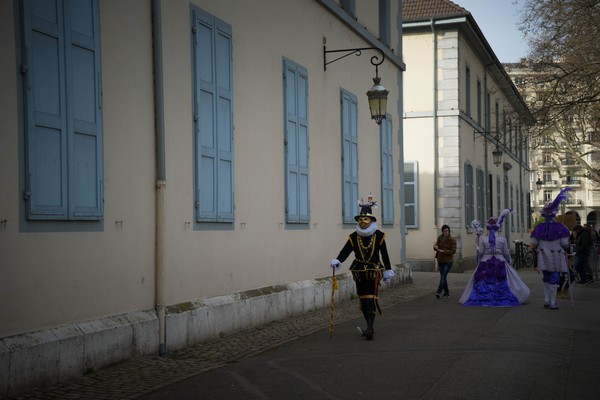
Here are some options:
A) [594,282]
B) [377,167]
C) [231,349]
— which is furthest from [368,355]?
[594,282]

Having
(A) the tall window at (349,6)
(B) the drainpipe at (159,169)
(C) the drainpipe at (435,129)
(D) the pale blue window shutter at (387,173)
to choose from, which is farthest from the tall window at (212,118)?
(C) the drainpipe at (435,129)

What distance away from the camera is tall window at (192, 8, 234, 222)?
11328 mm

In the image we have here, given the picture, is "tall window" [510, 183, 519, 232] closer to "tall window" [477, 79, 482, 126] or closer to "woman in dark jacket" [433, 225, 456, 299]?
"tall window" [477, 79, 482, 126]

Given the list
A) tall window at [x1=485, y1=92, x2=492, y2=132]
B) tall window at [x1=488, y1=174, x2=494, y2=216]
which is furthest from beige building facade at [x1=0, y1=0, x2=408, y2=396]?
tall window at [x1=485, y1=92, x2=492, y2=132]

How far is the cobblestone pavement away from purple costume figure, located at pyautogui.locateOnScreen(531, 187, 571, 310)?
383cm

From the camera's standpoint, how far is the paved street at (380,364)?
7.68 metres

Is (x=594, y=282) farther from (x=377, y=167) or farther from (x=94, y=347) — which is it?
(x=94, y=347)

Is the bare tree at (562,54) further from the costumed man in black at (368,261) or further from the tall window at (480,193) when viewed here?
the tall window at (480,193)

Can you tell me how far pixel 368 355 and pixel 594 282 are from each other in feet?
54.2

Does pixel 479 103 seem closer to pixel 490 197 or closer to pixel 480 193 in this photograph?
pixel 480 193

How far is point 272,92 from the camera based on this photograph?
14094 mm

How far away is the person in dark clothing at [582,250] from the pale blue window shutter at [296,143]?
1073cm

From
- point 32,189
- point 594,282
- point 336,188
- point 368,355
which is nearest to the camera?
point 32,189

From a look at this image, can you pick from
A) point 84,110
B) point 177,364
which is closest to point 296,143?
point 177,364
